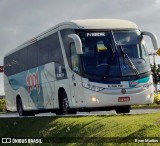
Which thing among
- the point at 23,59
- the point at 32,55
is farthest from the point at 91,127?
the point at 23,59

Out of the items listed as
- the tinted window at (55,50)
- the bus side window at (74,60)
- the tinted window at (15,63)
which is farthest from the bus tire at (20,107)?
the bus side window at (74,60)

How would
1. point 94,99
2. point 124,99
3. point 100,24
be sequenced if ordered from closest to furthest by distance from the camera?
1. point 94,99
2. point 124,99
3. point 100,24

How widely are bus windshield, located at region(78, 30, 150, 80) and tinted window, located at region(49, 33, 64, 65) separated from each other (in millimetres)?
1926

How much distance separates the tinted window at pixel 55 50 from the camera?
67.8 feet

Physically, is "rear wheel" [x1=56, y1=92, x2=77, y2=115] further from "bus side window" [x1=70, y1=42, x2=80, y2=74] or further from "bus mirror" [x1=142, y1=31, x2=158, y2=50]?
"bus mirror" [x1=142, y1=31, x2=158, y2=50]

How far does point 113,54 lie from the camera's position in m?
18.7

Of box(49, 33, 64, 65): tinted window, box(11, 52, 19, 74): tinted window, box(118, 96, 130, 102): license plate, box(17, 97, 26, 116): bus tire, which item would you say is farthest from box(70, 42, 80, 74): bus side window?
box(11, 52, 19, 74): tinted window

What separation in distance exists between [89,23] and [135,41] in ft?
6.29

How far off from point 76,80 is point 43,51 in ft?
14.8

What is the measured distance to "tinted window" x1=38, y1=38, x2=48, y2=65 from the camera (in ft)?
74.2

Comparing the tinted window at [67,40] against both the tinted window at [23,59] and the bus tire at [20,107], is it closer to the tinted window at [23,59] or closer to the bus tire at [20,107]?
the tinted window at [23,59]

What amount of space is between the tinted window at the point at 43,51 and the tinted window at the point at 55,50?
68 centimetres

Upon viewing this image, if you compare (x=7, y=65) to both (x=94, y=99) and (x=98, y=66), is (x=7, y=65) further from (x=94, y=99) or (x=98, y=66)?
(x=94, y=99)

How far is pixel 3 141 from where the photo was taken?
21297 millimetres
